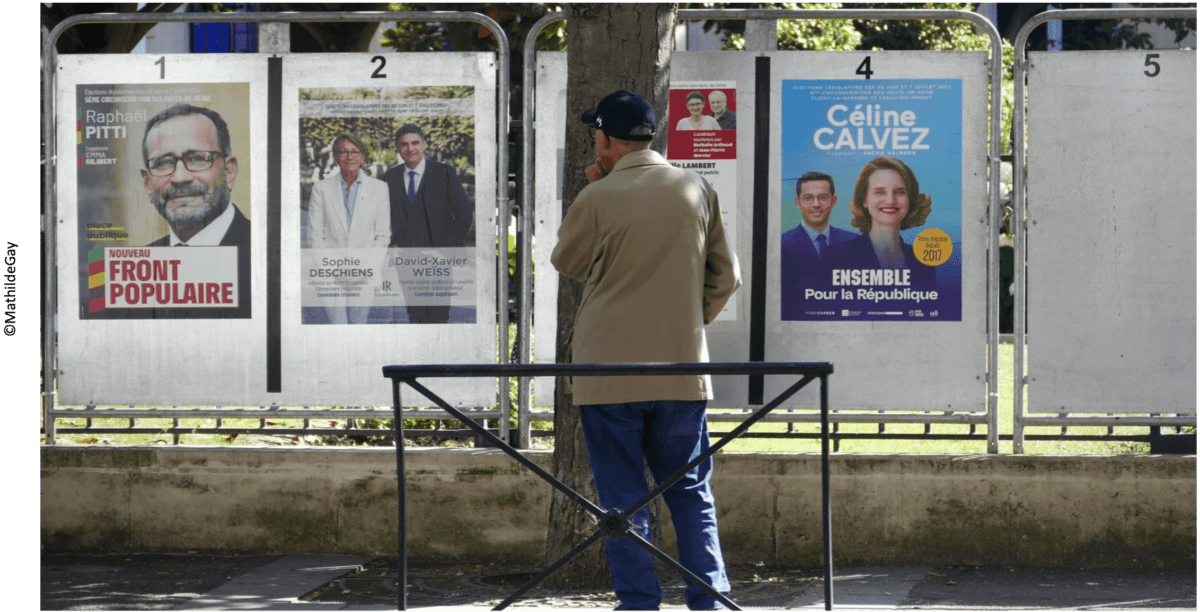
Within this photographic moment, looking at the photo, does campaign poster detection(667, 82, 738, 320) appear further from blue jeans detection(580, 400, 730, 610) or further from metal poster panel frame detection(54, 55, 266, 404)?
blue jeans detection(580, 400, 730, 610)

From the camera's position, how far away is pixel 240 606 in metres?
5.88

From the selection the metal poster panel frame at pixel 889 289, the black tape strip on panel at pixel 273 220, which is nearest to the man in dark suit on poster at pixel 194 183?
the black tape strip on panel at pixel 273 220

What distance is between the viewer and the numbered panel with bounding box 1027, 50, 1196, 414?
661 cm

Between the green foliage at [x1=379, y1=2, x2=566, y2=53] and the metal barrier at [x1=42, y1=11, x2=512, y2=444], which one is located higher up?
the green foliage at [x1=379, y1=2, x2=566, y2=53]

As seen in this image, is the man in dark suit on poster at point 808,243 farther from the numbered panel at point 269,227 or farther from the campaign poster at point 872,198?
the numbered panel at point 269,227

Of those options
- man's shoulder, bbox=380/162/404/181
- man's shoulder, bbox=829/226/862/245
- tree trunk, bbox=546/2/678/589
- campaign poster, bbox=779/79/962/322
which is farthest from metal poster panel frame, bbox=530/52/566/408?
man's shoulder, bbox=829/226/862/245

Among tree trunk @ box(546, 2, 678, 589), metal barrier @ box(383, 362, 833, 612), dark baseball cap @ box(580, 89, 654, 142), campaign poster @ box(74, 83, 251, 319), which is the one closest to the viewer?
metal barrier @ box(383, 362, 833, 612)

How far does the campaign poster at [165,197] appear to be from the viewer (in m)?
6.96

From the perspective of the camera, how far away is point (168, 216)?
23.0ft

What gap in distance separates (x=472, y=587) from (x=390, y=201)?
6.85 ft

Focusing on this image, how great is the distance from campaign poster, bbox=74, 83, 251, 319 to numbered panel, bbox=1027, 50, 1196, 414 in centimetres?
422

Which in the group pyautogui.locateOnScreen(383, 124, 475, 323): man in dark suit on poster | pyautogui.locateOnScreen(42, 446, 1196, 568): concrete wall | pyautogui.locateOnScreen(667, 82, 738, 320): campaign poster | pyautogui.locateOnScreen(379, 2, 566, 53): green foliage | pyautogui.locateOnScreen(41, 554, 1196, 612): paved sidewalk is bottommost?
pyautogui.locateOnScreen(41, 554, 1196, 612): paved sidewalk

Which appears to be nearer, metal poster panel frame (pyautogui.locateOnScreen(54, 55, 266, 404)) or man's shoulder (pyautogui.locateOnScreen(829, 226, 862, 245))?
man's shoulder (pyautogui.locateOnScreen(829, 226, 862, 245))

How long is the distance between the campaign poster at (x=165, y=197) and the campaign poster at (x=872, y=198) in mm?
2953
